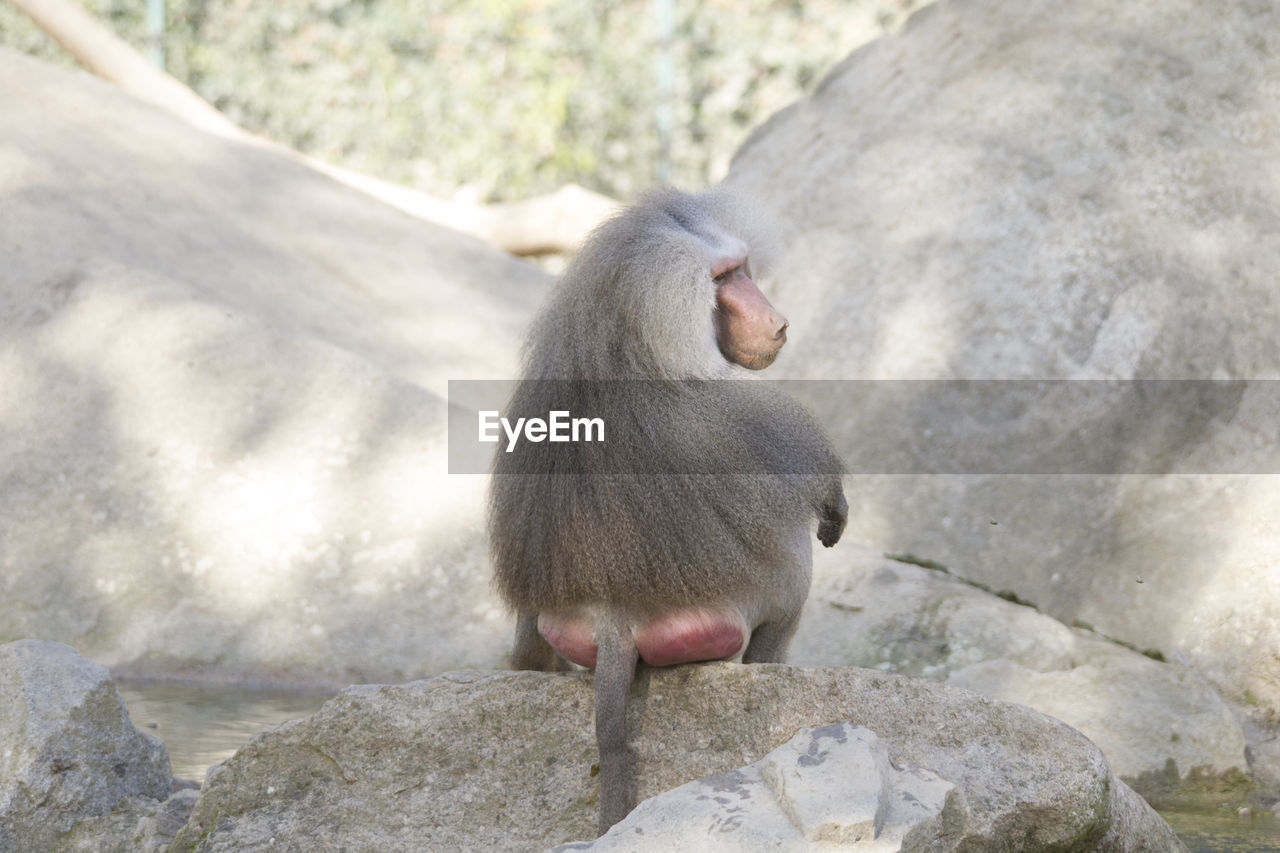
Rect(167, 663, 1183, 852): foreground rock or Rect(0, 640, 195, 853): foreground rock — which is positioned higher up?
Rect(167, 663, 1183, 852): foreground rock

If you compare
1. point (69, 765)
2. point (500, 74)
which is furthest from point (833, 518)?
point (500, 74)

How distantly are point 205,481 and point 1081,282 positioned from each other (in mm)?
3329

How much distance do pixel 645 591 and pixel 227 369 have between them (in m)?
3.14

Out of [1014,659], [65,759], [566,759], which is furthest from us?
[1014,659]

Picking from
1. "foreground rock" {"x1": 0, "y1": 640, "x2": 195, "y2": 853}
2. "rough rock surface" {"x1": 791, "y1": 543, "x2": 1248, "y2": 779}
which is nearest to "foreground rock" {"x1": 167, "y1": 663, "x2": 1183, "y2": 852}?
"foreground rock" {"x1": 0, "y1": 640, "x2": 195, "y2": 853}

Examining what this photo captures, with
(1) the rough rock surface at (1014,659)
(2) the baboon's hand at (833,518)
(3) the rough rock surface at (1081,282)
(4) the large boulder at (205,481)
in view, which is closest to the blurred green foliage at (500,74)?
(3) the rough rock surface at (1081,282)

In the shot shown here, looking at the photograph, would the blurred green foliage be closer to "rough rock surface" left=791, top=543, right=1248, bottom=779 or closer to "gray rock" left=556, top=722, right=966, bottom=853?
"rough rock surface" left=791, top=543, right=1248, bottom=779

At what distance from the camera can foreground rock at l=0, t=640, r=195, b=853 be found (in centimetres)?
304

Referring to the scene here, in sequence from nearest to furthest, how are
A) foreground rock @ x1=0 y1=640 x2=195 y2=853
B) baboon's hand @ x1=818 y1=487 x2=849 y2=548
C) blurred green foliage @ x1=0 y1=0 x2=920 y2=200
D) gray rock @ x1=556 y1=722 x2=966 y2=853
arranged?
1. gray rock @ x1=556 y1=722 x2=966 y2=853
2. baboon's hand @ x1=818 y1=487 x2=849 y2=548
3. foreground rock @ x1=0 y1=640 x2=195 y2=853
4. blurred green foliage @ x1=0 y1=0 x2=920 y2=200

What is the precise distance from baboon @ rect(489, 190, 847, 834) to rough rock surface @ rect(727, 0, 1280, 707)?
2114 millimetres

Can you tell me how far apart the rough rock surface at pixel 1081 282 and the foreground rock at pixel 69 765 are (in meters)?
2.76

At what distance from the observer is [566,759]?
2.91 metres

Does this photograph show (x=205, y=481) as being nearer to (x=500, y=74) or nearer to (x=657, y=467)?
(x=657, y=467)

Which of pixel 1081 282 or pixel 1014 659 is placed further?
pixel 1081 282
